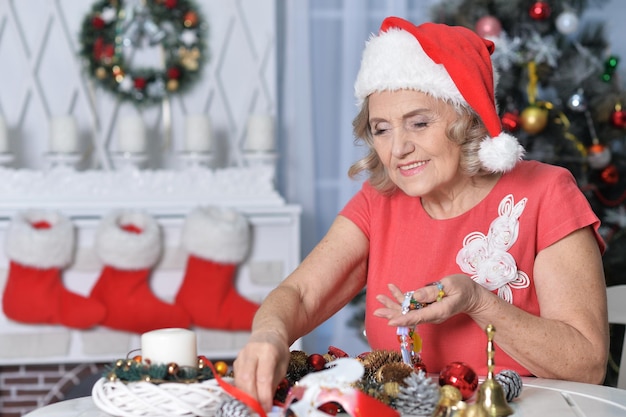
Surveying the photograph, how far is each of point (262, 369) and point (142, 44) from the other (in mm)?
2356

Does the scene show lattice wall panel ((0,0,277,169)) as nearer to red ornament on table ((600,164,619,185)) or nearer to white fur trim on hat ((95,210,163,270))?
white fur trim on hat ((95,210,163,270))

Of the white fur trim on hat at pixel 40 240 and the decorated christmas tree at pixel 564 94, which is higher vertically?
the decorated christmas tree at pixel 564 94

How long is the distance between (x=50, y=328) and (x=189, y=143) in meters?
0.81

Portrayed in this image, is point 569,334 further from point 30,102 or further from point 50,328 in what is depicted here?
point 30,102

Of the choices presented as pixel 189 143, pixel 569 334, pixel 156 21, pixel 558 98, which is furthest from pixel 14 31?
pixel 569 334

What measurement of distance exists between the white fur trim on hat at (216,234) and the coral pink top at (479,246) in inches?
51.0

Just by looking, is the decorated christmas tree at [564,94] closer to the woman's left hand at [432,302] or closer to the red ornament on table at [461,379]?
the woman's left hand at [432,302]

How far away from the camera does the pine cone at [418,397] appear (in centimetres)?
119

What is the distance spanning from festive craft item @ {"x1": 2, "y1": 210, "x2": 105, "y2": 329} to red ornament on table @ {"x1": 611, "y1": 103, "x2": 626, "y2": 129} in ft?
6.05

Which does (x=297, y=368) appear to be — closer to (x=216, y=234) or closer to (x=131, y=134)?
(x=216, y=234)

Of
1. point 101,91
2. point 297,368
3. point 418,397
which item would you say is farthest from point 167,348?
point 101,91

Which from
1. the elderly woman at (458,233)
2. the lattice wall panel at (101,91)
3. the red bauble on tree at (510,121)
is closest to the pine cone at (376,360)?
the elderly woman at (458,233)

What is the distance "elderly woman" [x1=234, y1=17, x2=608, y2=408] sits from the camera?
148cm

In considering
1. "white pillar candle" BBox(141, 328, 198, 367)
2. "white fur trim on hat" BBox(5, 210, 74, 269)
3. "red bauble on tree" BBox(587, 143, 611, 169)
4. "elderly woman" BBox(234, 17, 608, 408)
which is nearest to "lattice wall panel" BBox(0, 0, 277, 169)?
"white fur trim on hat" BBox(5, 210, 74, 269)
